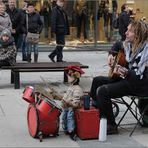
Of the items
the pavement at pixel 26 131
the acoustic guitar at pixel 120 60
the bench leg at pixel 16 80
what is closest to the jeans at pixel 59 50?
the pavement at pixel 26 131

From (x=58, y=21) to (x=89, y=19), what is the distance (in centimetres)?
576

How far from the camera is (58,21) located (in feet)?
47.3

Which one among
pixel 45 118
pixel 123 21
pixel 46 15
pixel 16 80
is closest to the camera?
pixel 45 118

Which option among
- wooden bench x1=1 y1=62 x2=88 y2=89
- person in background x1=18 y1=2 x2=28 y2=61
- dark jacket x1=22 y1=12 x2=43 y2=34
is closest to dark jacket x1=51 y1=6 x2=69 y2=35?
dark jacket x1=22 y1=12 x2=43 y2=34

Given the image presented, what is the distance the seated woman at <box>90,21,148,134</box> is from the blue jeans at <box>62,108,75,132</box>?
38 centimetres

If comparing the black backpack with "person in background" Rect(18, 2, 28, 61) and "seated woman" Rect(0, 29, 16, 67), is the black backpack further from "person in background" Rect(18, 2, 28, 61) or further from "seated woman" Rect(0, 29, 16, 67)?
"person in background" Rect(18, 2, 28, 61)

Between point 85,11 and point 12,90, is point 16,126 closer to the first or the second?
point 12,90

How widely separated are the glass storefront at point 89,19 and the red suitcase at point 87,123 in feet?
41.8

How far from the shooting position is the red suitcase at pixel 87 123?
258 inches

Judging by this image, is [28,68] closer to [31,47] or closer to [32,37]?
[32,37]

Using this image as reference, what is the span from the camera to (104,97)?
6.71 m

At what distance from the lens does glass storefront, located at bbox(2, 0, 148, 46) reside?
63.7 feet

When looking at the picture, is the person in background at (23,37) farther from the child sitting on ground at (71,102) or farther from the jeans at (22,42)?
the child sitting on ground at (71,102)

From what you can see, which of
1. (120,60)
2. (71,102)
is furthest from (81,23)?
(71,102)
